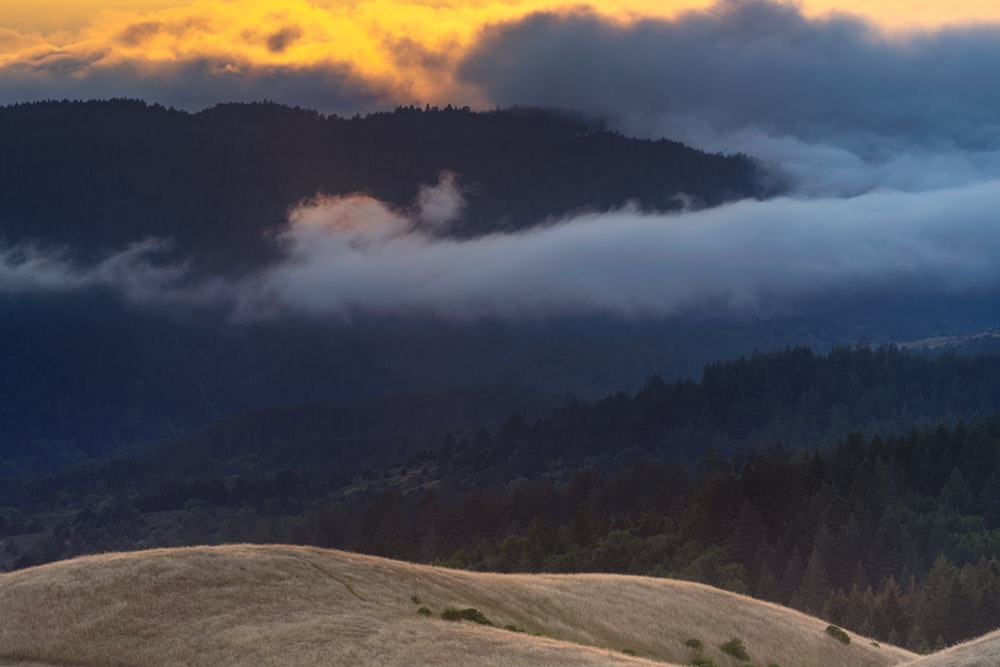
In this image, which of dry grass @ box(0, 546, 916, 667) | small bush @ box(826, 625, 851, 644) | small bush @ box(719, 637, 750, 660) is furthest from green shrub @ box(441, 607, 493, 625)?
small bush @ box(826, 625, 851, 644)

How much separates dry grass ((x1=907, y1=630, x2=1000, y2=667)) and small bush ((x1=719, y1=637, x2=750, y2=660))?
32.3m

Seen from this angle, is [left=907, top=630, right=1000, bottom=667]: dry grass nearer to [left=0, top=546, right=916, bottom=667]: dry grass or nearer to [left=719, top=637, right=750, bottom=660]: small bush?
[left=0, top=546, right=916, bottom=667]: dry grass

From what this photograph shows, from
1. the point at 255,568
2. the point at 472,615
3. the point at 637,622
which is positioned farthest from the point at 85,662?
the point at 637,622

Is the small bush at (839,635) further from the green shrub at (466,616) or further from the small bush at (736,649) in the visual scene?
the green shrub at (466,616)

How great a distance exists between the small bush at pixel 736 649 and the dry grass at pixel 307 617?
3.16ft

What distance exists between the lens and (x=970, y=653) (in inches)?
2328

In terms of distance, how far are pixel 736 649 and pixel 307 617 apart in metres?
36.2

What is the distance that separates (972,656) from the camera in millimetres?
58188

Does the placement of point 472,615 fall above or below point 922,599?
above

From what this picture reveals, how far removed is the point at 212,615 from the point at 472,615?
16.7 metres

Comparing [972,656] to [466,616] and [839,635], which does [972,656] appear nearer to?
[466,616]

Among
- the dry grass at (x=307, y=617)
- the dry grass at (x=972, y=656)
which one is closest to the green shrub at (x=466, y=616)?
the dry grass at (x=307, y=617)

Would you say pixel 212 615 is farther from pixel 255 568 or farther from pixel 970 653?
pixel 970 653

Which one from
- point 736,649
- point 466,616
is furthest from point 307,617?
point 736,649
